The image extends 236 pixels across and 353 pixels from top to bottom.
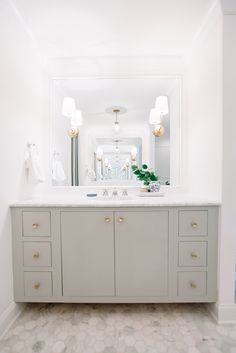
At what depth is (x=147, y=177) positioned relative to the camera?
7.18ft

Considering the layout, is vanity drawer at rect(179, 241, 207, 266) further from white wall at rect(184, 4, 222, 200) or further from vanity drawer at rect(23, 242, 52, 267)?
vanity drawer at rect(23, 242, 52, 267)

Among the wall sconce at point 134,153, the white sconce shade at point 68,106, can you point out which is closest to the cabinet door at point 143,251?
the wall sconce at point 134,153

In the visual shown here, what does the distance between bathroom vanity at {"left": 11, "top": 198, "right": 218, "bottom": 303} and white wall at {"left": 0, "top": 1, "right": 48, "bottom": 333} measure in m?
0.13

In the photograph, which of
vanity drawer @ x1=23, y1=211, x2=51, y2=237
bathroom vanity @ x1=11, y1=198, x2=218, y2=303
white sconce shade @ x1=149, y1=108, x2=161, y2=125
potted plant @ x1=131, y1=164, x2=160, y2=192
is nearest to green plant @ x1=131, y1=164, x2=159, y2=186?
potted plant @ x1=131, y1=164, x2=160, y2=192

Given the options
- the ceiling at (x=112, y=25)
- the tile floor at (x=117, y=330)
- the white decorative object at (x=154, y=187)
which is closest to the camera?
the tile floor at (x=117, y=330)

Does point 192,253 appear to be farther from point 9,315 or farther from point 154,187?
point 9,315

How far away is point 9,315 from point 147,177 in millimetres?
1694

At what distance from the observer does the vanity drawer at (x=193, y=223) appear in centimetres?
160

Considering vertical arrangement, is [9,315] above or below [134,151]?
below

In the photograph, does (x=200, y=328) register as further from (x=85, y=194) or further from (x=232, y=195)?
(x=85, y=194)

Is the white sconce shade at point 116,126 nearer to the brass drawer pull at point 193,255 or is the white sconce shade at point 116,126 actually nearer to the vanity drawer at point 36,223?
the vanity drawer at point 36,223

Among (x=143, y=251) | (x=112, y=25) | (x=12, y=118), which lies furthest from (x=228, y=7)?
(x=143, y=251)

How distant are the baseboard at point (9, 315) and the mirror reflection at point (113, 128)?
3.81 feet

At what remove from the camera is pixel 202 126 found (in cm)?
185
